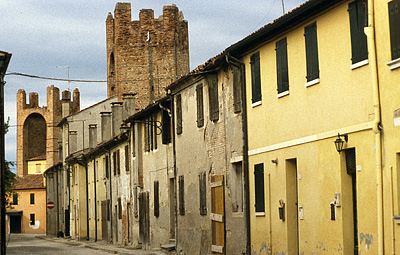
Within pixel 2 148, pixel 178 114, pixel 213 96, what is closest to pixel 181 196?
pixel 178 114

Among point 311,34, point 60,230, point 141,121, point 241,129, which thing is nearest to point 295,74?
point 311,34

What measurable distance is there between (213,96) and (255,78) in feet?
11.4

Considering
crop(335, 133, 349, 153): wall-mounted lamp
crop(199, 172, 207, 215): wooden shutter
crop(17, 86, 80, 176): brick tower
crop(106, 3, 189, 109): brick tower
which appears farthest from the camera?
crop(17, 86, 80, 176): brick tower

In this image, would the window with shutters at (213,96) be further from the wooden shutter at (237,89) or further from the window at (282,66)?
the window at (282,66)

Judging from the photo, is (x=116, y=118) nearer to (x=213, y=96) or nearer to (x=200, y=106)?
(x=200, y=106)

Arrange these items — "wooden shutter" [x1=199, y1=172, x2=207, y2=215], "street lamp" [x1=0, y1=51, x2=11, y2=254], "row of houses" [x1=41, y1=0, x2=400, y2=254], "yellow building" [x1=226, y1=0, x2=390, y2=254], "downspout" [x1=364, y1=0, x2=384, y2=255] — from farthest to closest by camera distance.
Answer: "wooden shutter" [x1=199, y1=172, x2=207, y2=215] → "street lamp" [x1=0, y1=51, x2=11, y2=254] → "yellow building" [x1=226, y1=0, x2=390, y2=254] → "row of houses" [x1=41, y1=0, x2=400, y2=254] → "downspout" [x1=364, y1=0, x2=384, y2=255]

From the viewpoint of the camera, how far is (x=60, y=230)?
64.7 meters

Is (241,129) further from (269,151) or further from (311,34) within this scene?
(311,34)

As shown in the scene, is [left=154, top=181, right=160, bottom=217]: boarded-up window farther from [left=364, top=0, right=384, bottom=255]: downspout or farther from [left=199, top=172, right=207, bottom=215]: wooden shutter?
[left=364, top=0, right=384, bottom=255]: downspout

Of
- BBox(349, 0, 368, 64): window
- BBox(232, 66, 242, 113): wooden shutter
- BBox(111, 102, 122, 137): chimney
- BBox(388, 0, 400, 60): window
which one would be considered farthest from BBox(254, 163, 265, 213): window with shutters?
BBox(111, 102, 122, 137): chimney

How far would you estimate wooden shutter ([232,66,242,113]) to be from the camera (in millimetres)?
19875

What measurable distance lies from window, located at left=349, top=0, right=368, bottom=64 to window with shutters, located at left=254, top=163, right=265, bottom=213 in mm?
5591

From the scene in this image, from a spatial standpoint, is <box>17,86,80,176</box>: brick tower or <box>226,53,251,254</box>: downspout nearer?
<box>226,53,251,254</box>: downspout

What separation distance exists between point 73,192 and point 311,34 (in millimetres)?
43402
